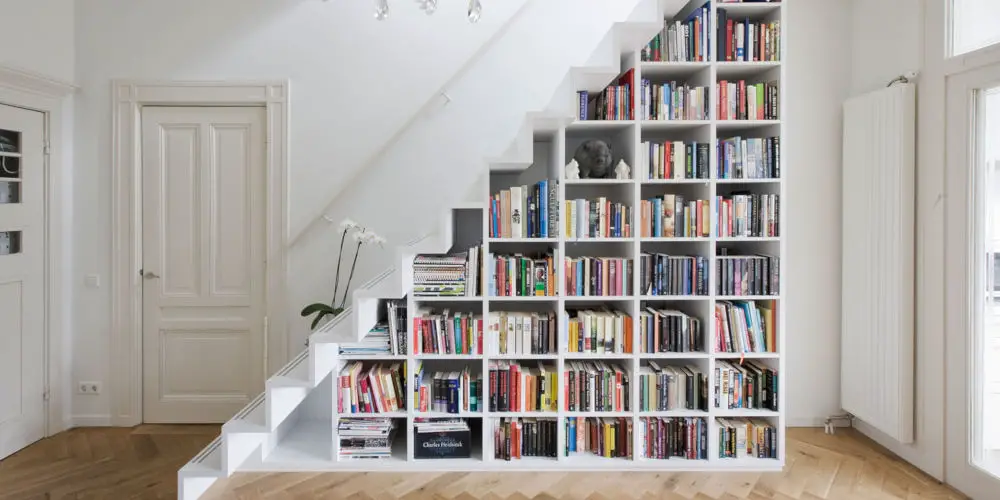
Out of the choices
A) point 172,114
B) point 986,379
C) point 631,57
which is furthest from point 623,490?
point 172,114

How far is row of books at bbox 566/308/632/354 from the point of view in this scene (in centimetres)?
322

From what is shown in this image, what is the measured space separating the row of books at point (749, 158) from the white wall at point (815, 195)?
709 mm

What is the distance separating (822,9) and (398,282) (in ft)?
10.8

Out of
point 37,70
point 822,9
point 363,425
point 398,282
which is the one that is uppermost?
point 822,9

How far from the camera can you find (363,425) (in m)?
3.22

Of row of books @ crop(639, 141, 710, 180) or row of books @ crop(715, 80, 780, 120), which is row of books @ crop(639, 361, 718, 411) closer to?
row of books @ crop(639, 141, 710, 180)

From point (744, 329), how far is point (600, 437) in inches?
40.0

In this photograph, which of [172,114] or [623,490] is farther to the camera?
[172,114]

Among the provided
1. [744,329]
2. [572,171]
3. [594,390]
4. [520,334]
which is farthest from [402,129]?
[744,329]

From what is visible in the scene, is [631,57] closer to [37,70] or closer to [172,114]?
[172,114]

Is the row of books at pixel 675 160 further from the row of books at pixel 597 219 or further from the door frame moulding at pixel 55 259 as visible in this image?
the door frame moulding at pixel 55 259

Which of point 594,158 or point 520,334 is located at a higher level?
point 594,158

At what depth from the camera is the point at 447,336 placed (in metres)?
3.20

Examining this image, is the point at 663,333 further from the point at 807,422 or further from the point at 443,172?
the point at 443,172
